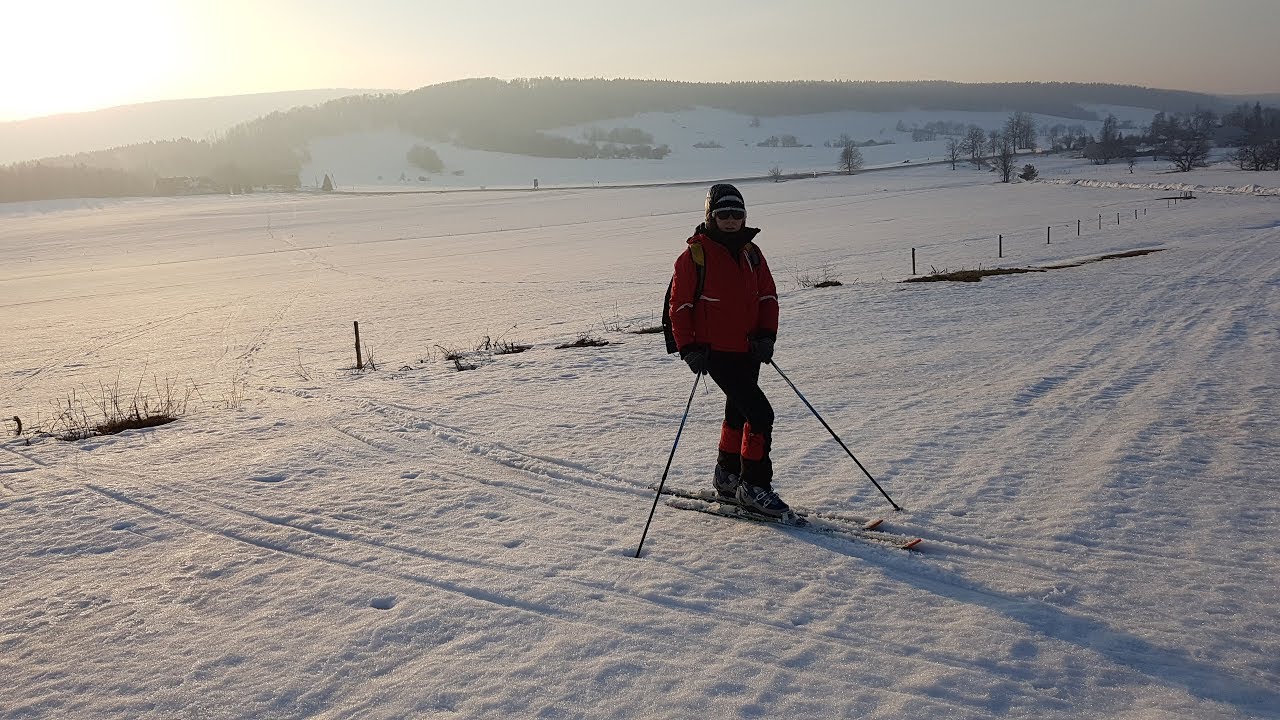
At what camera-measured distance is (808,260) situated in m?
32.3

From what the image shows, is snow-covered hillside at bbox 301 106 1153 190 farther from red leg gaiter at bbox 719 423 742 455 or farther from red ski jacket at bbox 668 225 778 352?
red ski jacket at bbox 668 225 778 352

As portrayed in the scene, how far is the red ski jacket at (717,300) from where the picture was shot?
5422 millimetres

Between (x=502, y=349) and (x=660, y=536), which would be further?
(x=502, y=349)

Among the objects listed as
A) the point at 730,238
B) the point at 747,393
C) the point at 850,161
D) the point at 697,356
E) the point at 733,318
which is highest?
the point at 850,161

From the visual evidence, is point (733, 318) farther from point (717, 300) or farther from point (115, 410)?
point (115, 410)

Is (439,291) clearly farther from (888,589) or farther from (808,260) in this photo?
(888,589)

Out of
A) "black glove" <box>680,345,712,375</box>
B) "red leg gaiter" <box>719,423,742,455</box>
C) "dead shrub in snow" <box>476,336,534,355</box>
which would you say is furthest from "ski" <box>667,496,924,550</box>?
"dead shrub in snow" <box>476,336,534,355</box>

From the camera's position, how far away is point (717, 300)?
543 cm

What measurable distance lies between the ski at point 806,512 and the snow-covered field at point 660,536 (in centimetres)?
24

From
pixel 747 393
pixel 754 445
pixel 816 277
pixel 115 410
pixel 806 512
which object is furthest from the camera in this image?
pixel 816 277

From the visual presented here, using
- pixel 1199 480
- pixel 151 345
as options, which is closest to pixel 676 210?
pixel 151 345

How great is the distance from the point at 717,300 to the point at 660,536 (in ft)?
5.35

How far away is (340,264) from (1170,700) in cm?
3831

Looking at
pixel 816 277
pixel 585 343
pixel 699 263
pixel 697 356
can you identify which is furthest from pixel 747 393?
pixel 816 277
